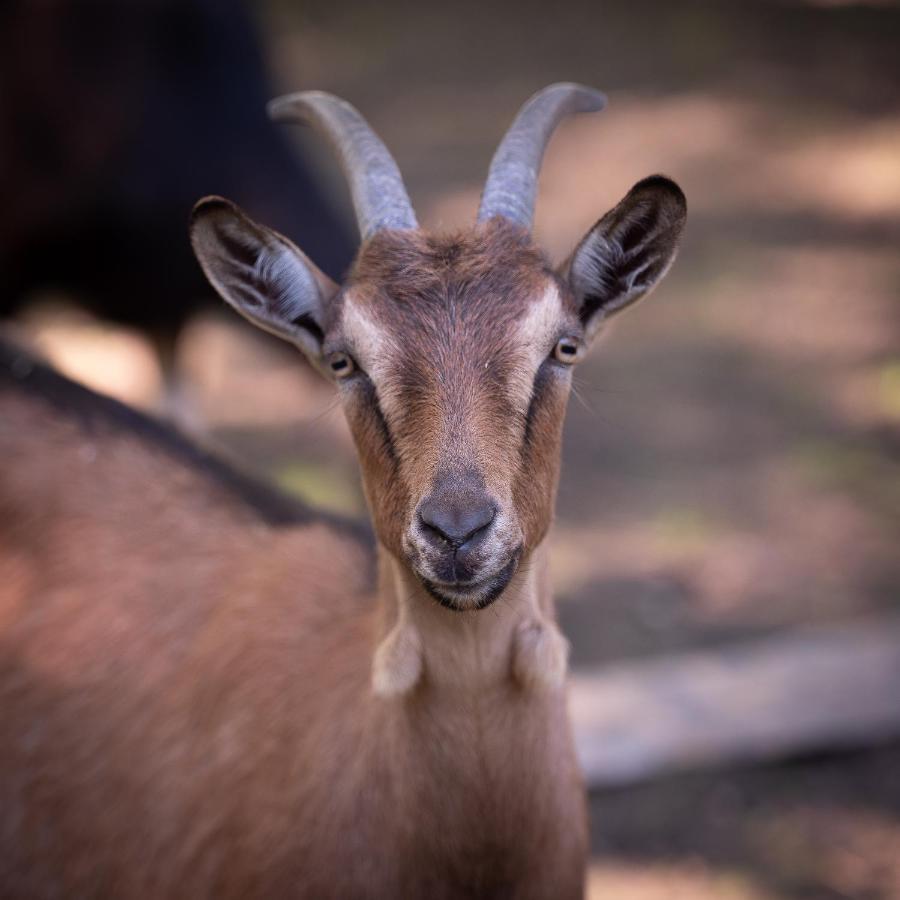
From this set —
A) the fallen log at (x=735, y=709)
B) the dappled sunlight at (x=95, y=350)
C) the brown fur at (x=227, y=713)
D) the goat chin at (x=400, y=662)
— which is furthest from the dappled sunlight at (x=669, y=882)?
the dappled sunlight at (x=95, y=350)

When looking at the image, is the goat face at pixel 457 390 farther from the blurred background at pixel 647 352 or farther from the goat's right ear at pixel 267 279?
the blurred background at pixel 647 352

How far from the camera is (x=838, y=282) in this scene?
30.3 feet

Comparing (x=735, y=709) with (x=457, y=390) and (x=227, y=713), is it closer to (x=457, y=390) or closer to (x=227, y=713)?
(x=227, y=713)

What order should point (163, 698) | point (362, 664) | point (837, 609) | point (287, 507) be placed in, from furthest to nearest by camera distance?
point (837, 609), point (287, 507), point (163, 698), point (362, 664)

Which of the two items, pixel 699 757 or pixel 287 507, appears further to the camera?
pixel 699 757

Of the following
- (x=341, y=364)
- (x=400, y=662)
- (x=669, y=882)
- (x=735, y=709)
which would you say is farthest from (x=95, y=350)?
(x=400, y=662)

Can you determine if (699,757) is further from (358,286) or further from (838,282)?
(838,282)

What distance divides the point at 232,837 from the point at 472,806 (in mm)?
710

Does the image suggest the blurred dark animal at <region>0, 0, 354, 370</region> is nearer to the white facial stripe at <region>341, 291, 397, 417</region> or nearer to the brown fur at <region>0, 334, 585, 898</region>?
the brown fur at <region>0, 334, 585, 898</region>

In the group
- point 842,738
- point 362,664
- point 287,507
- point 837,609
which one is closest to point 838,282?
point 837,609

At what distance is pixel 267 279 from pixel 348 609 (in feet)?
3.30

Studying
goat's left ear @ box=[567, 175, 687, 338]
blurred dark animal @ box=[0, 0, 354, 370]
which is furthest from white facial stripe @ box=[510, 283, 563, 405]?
blurred dark animal @ box=[0, 0, 354, 370]

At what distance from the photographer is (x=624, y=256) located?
3561mm

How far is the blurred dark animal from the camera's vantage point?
7059 mm
